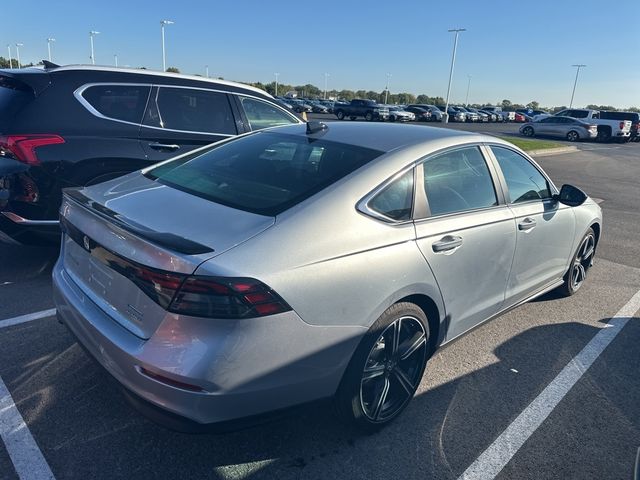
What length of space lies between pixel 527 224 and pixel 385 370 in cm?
163

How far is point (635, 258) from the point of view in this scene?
632 centimetres

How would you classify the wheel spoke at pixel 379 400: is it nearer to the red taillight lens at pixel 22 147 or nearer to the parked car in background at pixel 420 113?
the red taillight lens at pixel 22 147

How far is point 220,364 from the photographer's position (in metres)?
1.92

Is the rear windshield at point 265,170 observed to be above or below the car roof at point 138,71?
below

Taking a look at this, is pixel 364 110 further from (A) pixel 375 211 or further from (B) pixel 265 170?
(A) pixel 375 211

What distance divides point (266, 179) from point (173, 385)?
4.12 ft

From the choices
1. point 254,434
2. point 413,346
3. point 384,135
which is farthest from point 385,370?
point 384,135

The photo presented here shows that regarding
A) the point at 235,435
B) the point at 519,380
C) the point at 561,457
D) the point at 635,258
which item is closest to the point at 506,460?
the point at 561,457

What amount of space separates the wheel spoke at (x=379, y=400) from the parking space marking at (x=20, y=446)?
1.56 metres

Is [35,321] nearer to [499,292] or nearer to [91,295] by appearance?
[91,295]

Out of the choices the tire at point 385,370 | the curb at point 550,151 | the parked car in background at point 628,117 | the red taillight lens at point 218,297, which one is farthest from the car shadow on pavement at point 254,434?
the parked car in background at point 628,117

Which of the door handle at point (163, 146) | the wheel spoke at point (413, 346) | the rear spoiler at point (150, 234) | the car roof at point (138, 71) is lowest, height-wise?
the wheel spoke at point (413, 346)

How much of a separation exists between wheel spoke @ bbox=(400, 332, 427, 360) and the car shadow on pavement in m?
0.40

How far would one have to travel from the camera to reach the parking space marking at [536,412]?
2.49 meters
